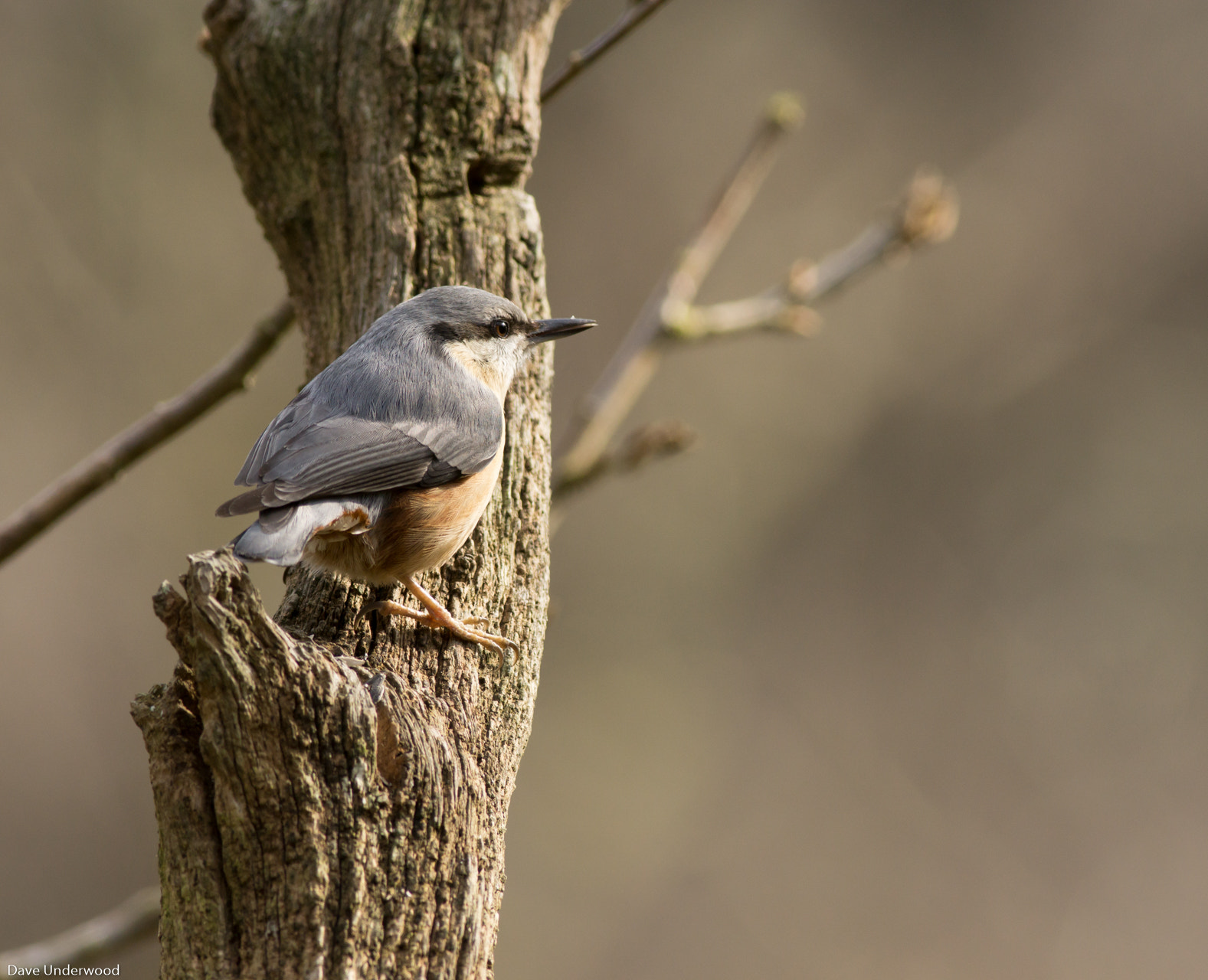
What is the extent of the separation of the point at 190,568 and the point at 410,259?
141 cm

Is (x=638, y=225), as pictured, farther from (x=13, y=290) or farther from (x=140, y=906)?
(x=140, y=906)

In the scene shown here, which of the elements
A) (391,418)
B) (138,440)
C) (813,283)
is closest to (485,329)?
(391,418)

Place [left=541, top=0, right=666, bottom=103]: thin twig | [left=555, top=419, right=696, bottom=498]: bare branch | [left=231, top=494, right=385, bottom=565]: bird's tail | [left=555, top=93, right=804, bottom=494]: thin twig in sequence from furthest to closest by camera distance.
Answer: [left=555, top=93, right=804, bottom=494]: thin twig, [left=555, top=419, right=696, bottom=498]: bare branch, [left=541, top=0, right=666, bottom=103]: thin twig, [left=231, top=494, right=385, bottom=565]: bird's tail

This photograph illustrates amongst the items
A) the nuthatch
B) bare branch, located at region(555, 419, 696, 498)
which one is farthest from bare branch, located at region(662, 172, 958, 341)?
the nuthatch

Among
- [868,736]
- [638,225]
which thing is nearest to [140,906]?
[868,736]

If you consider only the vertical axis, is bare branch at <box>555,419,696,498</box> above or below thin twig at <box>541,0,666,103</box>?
below

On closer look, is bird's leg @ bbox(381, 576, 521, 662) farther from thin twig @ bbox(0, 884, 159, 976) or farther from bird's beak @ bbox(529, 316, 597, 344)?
thin twig @ bbox(0, 884, 159, 976)

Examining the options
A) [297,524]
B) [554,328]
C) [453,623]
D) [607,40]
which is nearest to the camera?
[297,524]

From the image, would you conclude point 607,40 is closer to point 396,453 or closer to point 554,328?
point 554,328

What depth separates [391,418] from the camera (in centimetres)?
248

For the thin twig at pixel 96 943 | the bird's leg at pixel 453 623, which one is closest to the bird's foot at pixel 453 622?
the bird's leg at pixel 453 623

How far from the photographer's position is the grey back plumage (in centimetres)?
226

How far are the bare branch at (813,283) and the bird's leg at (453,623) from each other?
1.61 m

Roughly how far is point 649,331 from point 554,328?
0.85 metres
